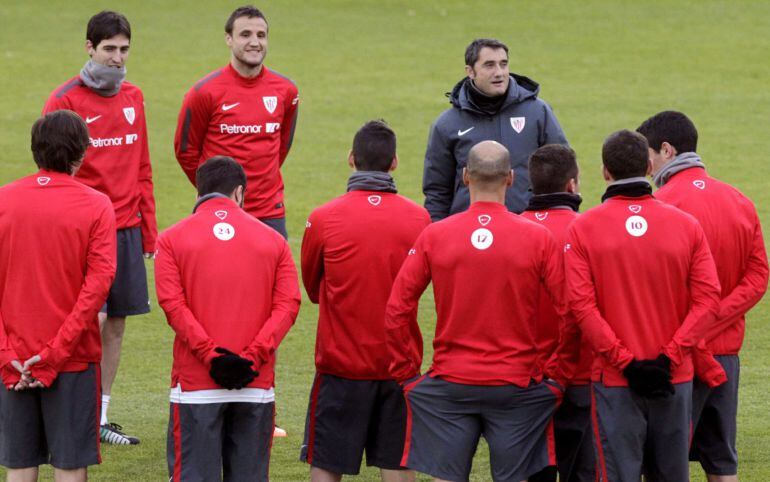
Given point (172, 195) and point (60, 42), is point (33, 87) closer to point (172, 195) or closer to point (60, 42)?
point (60, 42)

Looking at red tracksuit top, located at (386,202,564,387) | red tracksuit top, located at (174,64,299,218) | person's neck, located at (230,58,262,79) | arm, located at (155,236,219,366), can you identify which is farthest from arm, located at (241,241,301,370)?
person's neck, located at (230,58,262,79)

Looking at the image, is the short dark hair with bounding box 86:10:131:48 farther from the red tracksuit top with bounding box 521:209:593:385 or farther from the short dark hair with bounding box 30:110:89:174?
the red tracksuit top with bounding box 521:209:593:385

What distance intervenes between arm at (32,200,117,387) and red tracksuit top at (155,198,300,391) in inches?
10.1

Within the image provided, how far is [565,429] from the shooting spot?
6.25 metres

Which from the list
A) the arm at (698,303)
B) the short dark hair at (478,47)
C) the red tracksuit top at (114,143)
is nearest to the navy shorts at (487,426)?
the arm at (698,303)

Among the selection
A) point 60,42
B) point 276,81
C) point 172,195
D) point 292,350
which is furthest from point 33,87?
point 276,81

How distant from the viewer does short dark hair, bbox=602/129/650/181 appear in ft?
Result: 19.0

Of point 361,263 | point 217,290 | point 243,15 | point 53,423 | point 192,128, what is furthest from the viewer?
point 192,128

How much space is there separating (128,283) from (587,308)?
10.9 ft

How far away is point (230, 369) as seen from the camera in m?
5.66

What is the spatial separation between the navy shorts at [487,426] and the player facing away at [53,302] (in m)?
1.48

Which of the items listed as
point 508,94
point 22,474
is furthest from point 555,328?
point 22,474

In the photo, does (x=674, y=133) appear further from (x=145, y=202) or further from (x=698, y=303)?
(x=145, y=202)

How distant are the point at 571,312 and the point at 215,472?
1.67 metres
